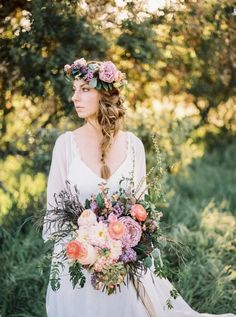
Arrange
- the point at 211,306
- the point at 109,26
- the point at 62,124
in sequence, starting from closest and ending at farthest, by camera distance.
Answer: the point at 211,306
the point at 109,26
the point at 62,124

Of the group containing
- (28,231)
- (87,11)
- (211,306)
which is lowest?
(28,231)

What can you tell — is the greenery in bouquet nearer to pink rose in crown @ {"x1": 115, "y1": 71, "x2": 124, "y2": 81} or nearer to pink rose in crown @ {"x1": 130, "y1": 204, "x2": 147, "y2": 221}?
pink rose in crown @ {"x1": 130, "y1": 204, "x2": 147, "y2": 221}

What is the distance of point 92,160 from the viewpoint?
13.0 ft

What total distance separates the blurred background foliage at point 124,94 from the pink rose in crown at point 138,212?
1.14 meters

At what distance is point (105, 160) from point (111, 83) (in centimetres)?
44

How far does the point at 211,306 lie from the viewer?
5.43m

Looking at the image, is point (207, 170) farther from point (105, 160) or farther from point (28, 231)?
point (105, 160)

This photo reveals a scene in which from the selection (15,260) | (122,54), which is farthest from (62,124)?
(15,260)

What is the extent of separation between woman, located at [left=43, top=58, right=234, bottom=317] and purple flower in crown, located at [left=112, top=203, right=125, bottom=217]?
31 cm

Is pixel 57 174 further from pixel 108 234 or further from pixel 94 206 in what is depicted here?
pixel 108 234

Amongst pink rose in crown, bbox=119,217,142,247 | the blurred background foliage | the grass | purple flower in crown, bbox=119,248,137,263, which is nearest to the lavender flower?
pink rose in crown, bbox=119,217,142,247

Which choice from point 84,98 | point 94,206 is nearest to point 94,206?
point 94,206

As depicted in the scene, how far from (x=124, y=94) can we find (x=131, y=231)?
2.55 m

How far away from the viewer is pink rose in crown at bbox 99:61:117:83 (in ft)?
12.9
